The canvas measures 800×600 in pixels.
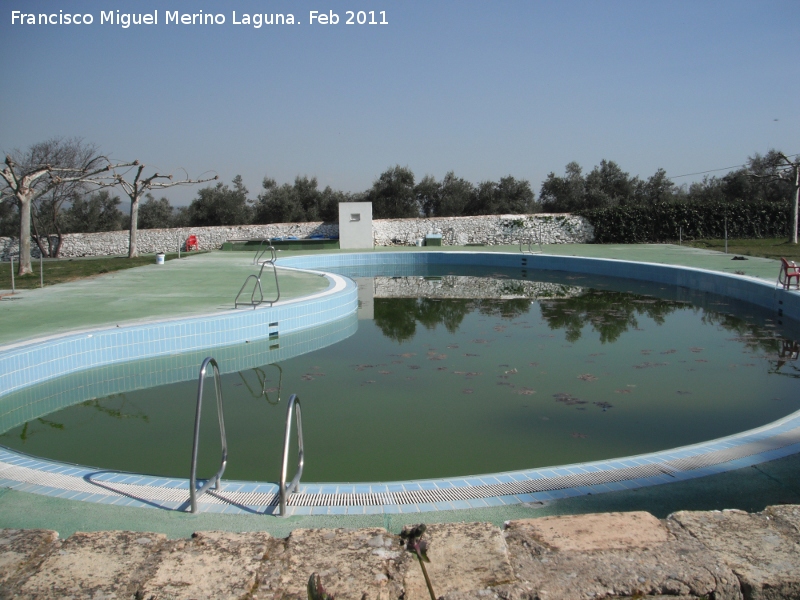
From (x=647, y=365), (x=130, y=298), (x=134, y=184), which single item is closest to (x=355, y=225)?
(x=134, y=184)

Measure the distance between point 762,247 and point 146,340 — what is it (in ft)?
49.7

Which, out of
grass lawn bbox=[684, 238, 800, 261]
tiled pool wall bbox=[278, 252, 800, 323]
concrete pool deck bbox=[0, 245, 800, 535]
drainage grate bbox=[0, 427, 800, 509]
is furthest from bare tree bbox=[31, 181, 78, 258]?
drainage grate bbox=[0, 427, 800, 509]

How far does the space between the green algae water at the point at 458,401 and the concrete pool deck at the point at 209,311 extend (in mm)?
915

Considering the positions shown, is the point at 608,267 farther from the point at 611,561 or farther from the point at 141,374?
the point at 611,561

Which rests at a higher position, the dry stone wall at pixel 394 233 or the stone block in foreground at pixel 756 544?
the dry stone wall at pixel 394 233

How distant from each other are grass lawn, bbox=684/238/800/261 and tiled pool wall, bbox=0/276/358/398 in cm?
1017

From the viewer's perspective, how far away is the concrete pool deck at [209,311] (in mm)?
2623

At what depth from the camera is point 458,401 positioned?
4.92 meters

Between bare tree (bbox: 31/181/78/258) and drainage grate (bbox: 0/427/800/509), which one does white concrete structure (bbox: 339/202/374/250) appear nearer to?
bare tree (bbox: 31/181/78/258)

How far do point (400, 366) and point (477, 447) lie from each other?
2.19 meters

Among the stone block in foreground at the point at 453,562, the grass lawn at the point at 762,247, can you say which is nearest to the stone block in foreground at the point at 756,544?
the stone block in foreground at the point at 453,562

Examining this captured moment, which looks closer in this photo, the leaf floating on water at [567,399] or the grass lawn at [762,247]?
the leaf floating on water at [567,399]

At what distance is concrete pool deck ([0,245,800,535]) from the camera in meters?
2.62

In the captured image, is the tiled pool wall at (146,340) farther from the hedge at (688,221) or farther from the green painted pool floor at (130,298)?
the hedge at (688,221)
